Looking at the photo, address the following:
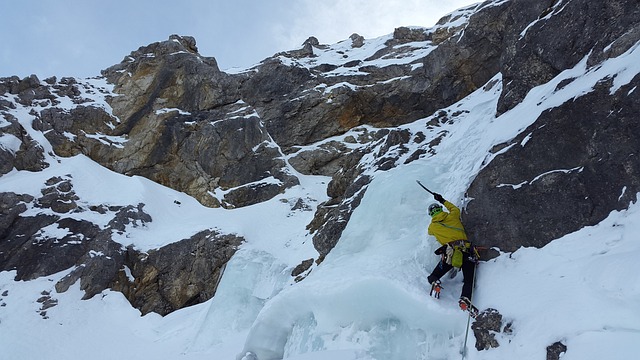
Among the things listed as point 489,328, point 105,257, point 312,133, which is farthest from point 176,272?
point 489,328

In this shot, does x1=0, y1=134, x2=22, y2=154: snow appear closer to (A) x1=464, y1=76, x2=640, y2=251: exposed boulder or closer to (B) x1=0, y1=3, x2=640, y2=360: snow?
(B) x1=0, y1=3, x2=640, y2=360: snow

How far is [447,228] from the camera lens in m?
7.68

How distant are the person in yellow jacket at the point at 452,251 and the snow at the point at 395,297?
0.71 ft

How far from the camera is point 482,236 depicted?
25.4 ft

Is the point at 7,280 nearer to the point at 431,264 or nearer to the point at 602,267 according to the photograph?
the point at 431,264

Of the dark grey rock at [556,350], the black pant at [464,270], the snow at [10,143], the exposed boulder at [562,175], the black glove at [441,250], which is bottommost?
the dark grey rock at [556,350]

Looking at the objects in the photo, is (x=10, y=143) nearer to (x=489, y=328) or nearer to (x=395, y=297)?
(x=395, y=297)

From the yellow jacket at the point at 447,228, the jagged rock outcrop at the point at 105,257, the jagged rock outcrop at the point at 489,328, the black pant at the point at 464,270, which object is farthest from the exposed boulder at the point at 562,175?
the jagged rock outcrop at the point at 105,257

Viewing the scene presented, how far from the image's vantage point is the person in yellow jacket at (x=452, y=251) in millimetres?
6848

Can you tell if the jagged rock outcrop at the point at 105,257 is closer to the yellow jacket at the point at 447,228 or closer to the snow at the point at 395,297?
the snow at the point at 395,297

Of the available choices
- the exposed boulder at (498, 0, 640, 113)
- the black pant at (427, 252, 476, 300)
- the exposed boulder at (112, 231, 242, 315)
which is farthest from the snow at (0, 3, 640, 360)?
the exposed boulder at (112, 231, 242, 315)

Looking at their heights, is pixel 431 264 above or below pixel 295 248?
below

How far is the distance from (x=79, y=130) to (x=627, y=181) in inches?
1188

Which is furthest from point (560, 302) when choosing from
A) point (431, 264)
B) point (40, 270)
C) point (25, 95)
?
point (25, 95)
